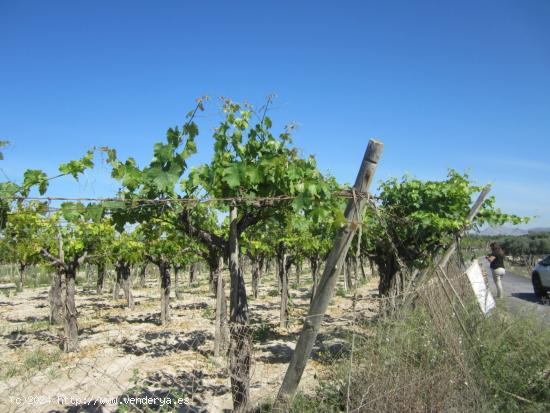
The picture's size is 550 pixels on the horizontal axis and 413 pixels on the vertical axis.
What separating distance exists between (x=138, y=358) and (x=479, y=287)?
7126 millimetres

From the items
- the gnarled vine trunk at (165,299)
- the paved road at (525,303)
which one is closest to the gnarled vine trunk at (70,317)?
the gnarled vine trunk at (165,299)

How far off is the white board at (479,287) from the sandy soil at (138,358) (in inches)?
62.3

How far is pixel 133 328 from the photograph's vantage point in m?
12.4

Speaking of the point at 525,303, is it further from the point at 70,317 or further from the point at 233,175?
the point at 70,317

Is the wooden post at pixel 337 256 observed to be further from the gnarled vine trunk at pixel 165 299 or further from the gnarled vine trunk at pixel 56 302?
the gnarled vine trunk at pixel 56 302

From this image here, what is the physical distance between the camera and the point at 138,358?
8.81 m

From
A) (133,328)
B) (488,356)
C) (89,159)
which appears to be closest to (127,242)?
(133,328)

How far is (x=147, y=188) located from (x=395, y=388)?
3134mm

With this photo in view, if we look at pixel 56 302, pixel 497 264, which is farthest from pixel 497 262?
pixel 56 302

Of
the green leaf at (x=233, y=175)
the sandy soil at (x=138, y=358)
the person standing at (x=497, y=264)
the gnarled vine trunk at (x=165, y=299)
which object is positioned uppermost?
the green leaf at (x=233, y=175)

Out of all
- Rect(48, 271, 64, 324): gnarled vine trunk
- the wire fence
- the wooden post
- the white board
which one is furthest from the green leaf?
Rect(48, 271, 64, 324): gnarled vine trunk

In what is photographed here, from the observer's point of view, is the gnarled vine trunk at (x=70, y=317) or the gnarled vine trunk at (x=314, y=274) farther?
the gnarled vine trunk at (x=314, y=274)

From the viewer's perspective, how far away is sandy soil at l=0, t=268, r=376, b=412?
17.8 feet

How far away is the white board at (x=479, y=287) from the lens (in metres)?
5.58
